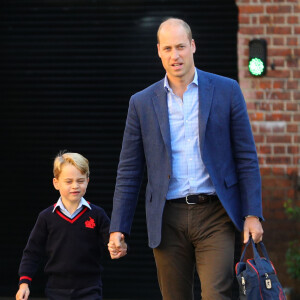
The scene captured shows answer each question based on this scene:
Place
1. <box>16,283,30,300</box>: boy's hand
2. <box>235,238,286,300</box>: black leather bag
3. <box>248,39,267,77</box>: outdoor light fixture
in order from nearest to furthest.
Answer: <box>235,238,286,300</box>: black leather bag, <box>16,283,30,300</box>: boy's hand, <box>248,39,267,77</box>: outdoor light fixture

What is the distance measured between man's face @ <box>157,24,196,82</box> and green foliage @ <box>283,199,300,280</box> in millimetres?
3334

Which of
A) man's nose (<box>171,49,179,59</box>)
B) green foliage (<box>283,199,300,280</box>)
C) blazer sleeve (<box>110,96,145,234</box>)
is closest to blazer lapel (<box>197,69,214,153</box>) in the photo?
man's nose (<box>171,49,179,59</box>)

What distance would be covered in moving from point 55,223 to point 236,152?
4.85 feet

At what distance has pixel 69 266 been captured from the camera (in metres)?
5.61

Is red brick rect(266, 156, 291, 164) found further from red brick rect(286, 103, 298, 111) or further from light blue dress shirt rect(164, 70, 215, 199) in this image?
light blue dress shirt rect(164, 70, 215, 199)

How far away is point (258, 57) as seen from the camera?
331 inches

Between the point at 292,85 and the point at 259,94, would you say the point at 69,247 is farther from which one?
the point at 292,85

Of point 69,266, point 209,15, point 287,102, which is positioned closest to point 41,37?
point 209,15

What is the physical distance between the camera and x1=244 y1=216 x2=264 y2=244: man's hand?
4.81 m

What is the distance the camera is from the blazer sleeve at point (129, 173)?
5133mm

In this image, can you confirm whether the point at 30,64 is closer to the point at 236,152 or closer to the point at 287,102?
the point at 287,102

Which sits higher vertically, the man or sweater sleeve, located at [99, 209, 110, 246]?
the man

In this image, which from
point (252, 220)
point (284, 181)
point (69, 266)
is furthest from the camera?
point (284, 181)

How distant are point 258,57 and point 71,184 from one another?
11.0 feet
